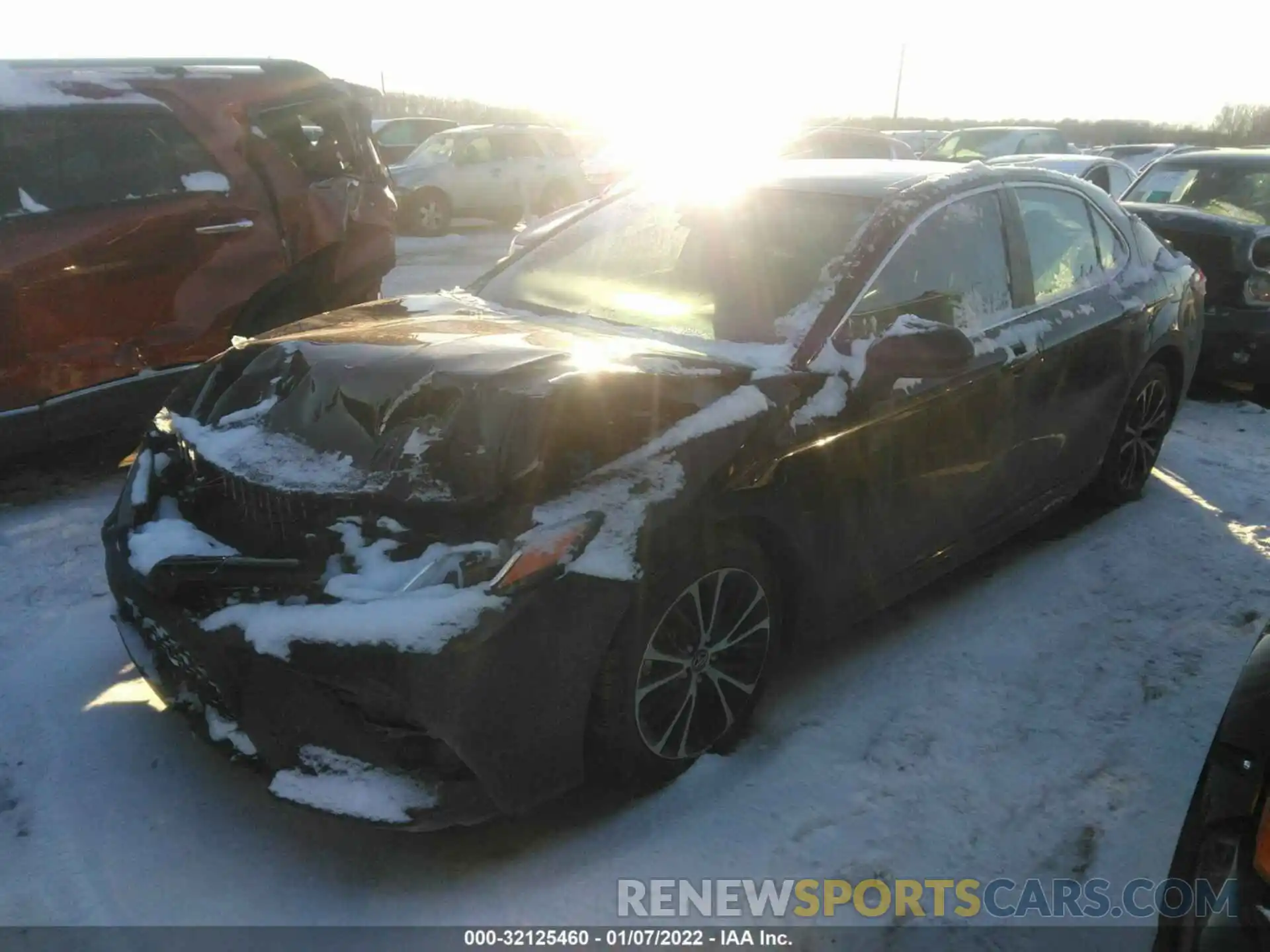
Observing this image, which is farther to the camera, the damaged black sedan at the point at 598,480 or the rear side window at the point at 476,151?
the rear side window at the point at 476,151

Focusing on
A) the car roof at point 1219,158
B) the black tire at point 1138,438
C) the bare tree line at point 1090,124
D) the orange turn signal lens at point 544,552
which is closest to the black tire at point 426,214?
the car roof at point 1219,158

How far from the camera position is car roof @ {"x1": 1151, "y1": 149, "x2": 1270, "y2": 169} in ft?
25.3

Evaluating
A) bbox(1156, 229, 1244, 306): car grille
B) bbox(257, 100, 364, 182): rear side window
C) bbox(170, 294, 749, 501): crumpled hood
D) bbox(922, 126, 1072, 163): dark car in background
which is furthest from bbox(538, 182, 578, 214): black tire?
bbox(170, 294, 749, 501): crumpled hood

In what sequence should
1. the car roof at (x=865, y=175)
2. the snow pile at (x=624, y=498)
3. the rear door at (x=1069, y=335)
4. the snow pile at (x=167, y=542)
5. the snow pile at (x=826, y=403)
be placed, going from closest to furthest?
the snow pile at (x=624, y=498) < the snow pile at (x=167, y=542) < the snow pile at (x=826, y=403) < the car roof at (x=865, y=175) < the rear door at (x=1069, y=335)

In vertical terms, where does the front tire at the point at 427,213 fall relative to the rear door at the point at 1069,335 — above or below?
below

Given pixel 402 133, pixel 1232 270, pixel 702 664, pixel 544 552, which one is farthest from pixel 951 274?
pixel 402 133

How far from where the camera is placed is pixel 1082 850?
2.60 meters

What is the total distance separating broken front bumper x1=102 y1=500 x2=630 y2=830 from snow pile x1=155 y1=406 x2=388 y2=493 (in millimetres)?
407

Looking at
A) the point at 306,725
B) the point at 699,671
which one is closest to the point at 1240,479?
the point at 699,671

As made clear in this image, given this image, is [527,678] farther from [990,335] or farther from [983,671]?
[990,335]

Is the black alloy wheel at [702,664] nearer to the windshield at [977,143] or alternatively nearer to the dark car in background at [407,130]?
the windshield at [977,143]

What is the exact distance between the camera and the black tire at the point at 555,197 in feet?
56.6

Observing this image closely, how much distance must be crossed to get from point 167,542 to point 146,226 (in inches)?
104

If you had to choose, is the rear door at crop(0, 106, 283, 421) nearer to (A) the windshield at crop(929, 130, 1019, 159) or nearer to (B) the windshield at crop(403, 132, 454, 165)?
(B) the windshield at crop(403, 132, 454, 165)
